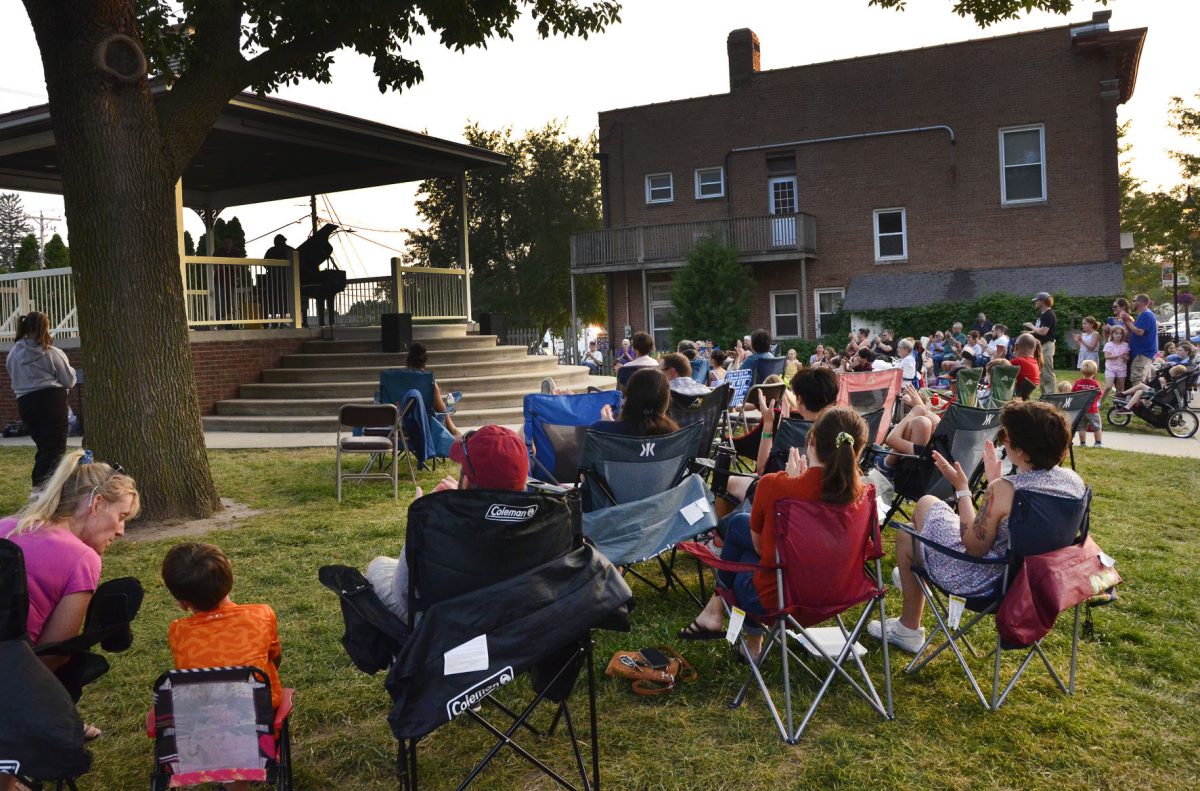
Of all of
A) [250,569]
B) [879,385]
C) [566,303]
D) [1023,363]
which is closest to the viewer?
[250,569]

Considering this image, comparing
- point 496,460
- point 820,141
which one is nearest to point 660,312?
point 820,141

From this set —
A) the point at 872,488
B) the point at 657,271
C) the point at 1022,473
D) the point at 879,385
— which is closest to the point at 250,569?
the point at 872,488

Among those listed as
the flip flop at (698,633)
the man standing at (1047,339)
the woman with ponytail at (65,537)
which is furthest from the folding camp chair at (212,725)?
the man standing at (1047,339)

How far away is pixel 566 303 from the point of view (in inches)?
1598

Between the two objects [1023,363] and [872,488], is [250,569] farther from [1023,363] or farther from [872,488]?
[1023,363]

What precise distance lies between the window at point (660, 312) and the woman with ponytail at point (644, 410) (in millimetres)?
24365

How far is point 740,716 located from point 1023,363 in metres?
6.71

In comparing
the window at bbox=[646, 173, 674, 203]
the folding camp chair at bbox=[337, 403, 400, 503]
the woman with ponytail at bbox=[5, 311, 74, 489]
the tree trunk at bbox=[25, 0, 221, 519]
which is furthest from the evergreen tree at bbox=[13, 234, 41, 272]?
the window at bbox=[646, 173, 674, 203]

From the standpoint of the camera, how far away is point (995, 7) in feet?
29.6

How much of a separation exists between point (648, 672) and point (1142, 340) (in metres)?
11.9

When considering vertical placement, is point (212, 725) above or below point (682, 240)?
below

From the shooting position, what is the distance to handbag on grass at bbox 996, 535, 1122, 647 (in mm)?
3492

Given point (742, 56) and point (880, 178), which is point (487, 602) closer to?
point (880, 178)

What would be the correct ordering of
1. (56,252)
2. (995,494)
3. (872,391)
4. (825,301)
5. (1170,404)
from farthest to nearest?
(825,301), (56,252), (1170,404), (872,391), (995,494)
